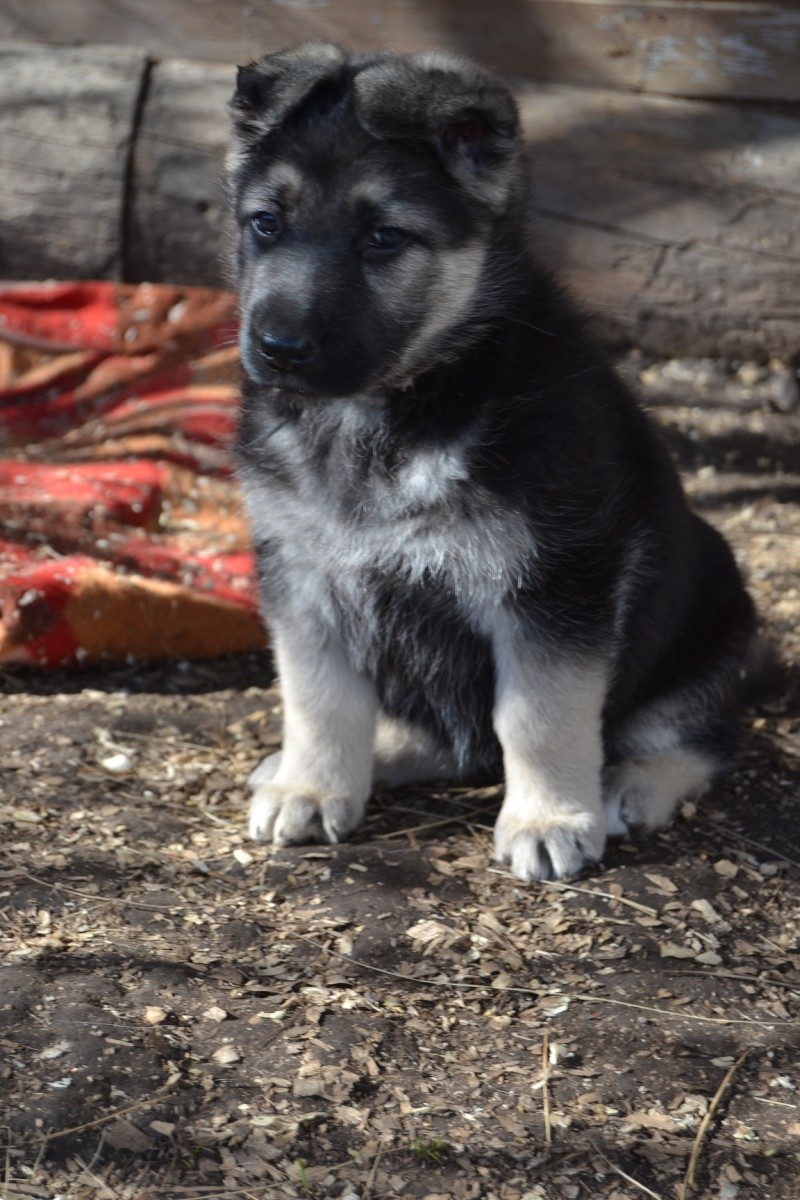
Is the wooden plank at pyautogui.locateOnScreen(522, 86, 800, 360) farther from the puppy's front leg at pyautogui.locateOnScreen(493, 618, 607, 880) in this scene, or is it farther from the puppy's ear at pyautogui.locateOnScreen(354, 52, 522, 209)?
the puppy's front leg at pyautogui.locateOnScreen(493, 618, 607, 880)

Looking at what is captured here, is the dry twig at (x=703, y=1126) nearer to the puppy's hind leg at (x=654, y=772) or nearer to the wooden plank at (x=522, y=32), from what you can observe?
the puppy's hind leg at (x=654, y=772)

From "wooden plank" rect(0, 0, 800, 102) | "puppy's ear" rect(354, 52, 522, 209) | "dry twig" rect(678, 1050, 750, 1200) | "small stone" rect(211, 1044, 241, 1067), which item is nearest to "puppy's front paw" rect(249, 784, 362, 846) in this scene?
"small stone" rect(211, 1044, 241, 1067)

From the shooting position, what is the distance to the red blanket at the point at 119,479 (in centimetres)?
497

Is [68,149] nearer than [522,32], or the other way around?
[522,32]

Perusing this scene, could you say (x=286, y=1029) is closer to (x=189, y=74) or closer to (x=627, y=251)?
(x=627, y=251)

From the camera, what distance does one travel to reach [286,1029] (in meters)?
3.05

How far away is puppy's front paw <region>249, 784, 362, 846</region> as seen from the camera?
3.83 metres

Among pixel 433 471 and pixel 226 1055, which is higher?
pixel 433 471

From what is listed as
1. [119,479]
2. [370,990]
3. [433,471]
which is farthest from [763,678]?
[119,479]

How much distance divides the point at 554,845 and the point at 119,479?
2.97 metres

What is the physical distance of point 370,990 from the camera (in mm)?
3223

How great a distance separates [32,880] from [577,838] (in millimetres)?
1407

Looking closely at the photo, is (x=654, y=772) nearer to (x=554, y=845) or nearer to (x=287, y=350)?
(x=554, y=845)

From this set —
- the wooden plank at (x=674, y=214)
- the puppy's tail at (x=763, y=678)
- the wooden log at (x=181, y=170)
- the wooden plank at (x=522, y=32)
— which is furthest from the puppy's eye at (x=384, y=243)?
the wooden log at (x=181, y=170)
